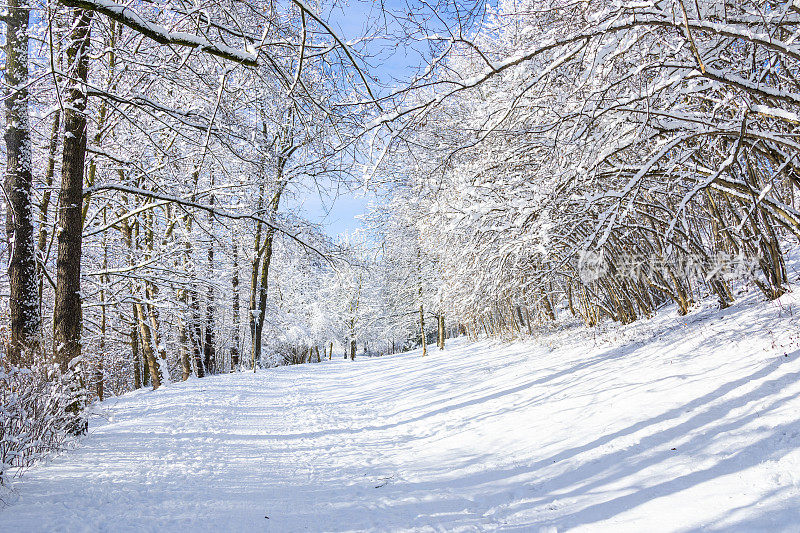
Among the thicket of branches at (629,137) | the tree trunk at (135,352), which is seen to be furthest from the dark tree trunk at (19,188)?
the tree trunk at (135,352)

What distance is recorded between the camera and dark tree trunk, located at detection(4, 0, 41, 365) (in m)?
4.93

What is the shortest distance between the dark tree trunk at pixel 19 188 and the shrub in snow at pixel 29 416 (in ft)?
3.82

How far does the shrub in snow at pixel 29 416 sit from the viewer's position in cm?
322

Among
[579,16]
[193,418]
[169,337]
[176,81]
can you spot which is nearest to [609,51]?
[579,16]

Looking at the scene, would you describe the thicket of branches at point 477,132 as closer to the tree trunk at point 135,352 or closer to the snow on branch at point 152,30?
the snow on branch at point 152,30

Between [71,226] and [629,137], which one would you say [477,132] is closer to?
[629,137]

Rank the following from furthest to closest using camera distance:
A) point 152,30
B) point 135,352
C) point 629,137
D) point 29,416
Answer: point 135,352 → point 629,137 → point 29,416 → point 152,30

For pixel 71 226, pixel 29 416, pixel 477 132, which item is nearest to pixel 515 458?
pixel 477 132

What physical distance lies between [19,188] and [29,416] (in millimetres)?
3342

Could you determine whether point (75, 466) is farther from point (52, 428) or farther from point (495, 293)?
point (495, 293)

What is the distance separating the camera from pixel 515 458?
4418 millimetres

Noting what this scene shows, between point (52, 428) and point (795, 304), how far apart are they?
8333mm

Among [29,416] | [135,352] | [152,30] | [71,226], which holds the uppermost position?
[152,30]

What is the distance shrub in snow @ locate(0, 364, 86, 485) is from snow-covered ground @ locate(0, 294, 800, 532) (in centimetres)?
21
